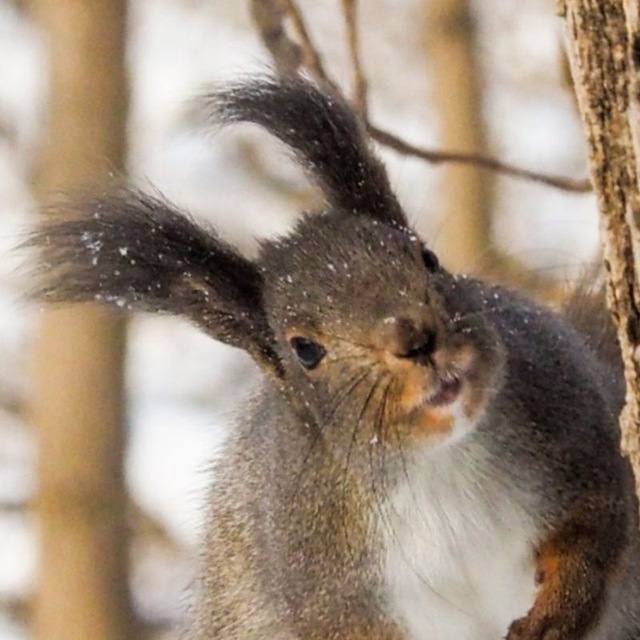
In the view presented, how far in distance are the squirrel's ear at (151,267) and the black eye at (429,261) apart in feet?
0.82

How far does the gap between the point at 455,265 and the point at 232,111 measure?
6.24ft

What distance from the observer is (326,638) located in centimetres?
212

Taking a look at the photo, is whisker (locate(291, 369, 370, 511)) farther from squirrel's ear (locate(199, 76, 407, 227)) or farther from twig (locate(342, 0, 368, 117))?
twig (locate(342, 0, 368, 117))

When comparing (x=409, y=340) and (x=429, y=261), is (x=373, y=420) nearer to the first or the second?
(x=409, y=340)

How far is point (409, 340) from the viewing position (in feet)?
6.04

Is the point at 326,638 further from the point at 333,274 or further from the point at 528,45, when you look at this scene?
the point at 528,45

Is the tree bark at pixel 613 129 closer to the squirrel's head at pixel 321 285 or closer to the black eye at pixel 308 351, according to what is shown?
the squirrel's head at pixel 321 285

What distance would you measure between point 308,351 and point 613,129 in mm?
647

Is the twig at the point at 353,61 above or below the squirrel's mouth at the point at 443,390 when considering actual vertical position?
above

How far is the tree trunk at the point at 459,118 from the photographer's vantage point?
4363mm

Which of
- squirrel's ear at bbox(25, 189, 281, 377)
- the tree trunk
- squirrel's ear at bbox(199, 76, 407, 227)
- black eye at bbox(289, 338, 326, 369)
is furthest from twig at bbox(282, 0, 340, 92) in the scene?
the tree trunk

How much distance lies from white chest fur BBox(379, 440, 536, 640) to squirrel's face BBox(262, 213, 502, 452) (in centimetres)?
11

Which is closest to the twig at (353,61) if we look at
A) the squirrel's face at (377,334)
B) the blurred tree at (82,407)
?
the squirrel's face at (377,334)

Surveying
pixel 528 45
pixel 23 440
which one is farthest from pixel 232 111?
pixel 528 45
